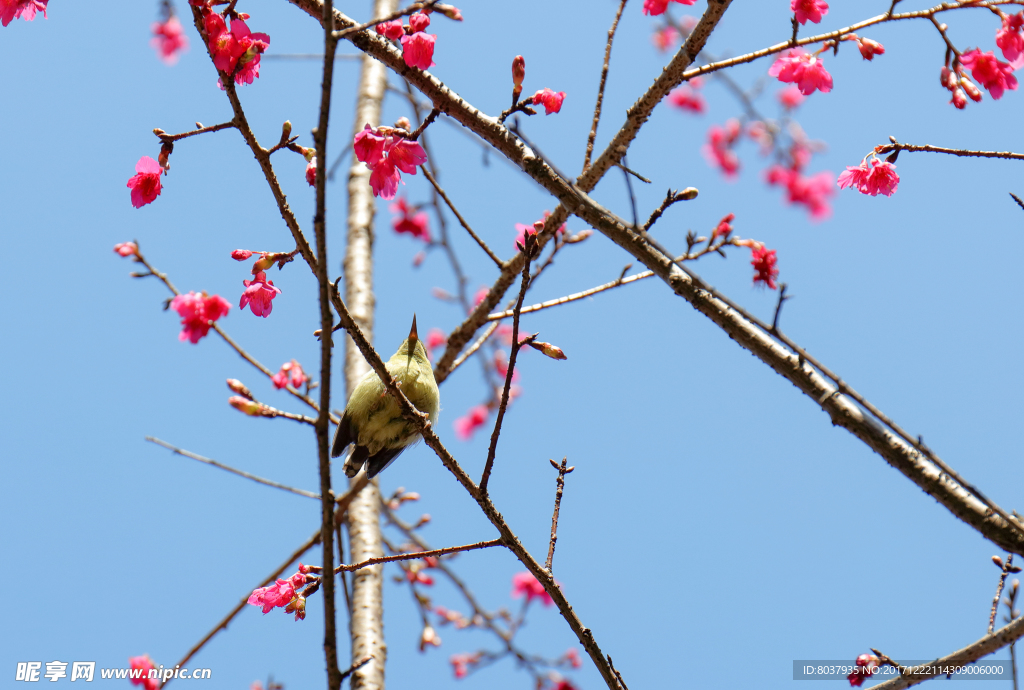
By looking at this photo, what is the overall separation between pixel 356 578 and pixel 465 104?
2681mm

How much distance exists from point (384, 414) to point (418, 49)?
181cm

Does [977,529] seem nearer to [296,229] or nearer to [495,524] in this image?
[495,524]

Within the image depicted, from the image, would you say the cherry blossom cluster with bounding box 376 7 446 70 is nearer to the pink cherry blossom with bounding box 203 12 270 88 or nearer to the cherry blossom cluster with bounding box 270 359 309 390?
the pink cherry blossom with bounding box 203 12 270 88

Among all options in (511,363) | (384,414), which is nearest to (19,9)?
(511,363)

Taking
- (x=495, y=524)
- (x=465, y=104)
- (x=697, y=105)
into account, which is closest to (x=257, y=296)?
(x=465, y=104)

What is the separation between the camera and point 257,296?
2.29 metres

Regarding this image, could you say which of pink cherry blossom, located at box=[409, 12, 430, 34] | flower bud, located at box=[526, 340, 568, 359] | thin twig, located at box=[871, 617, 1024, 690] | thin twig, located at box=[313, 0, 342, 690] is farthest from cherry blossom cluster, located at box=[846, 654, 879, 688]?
pink cherry blossom, located at box=[409, 12, 430, 34]

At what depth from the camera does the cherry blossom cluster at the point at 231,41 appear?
171 cm

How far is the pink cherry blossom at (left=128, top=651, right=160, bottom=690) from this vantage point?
339cm

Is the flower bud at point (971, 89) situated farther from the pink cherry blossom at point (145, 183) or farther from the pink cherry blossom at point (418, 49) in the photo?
the pink cherry blossom at point (145, 183)

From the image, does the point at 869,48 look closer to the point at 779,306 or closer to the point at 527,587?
the point at 779,306

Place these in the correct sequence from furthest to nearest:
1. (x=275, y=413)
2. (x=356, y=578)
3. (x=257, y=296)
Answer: (x=356, y=578) < (x=275, y=413) < (x=257, y=296)

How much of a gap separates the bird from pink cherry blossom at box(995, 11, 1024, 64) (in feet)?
7.95

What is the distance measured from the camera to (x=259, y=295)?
2293mm
